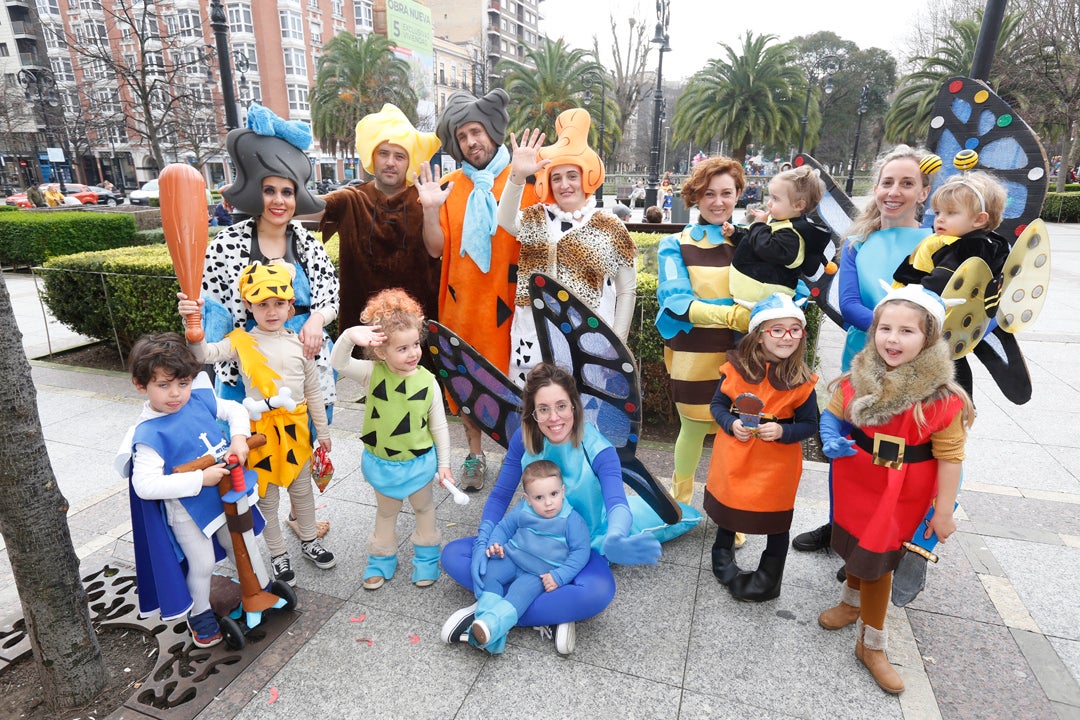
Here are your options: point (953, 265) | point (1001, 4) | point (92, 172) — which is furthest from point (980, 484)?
point (92, 172)

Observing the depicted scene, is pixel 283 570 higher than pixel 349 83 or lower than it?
lower

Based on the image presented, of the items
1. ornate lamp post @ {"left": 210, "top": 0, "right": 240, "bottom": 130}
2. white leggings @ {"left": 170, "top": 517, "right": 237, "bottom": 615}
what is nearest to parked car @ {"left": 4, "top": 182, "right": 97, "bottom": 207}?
ornate lamp post @ {"left": 210, "top": 0, "right": 240, "bottom": 130}

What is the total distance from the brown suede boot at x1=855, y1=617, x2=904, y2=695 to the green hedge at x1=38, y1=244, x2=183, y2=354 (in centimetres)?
606

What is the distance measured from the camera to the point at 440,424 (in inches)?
113

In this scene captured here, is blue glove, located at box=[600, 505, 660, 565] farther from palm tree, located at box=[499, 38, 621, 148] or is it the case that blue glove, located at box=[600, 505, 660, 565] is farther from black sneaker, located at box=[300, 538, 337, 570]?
palm tree, located at box=[499, 38, 621, 148]

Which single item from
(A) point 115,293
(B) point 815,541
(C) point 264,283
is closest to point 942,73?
(B) point 815,541

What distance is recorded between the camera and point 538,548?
2602 mm

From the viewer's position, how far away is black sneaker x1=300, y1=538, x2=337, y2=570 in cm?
306

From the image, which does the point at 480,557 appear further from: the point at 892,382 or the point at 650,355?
the point at 650,355

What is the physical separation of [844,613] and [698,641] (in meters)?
0.64

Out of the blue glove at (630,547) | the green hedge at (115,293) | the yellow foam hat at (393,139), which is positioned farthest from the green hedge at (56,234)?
the blue glove at (630,547)

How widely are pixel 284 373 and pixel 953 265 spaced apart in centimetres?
285

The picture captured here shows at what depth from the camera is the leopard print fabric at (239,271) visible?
9.34ft

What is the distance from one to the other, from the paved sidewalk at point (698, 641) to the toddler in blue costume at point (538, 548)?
240 mm
